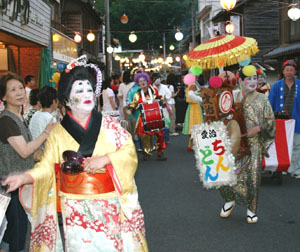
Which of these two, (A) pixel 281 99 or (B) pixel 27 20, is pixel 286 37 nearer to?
(B) pixel 27 20

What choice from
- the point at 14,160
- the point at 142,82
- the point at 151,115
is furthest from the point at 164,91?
the point at 14,160

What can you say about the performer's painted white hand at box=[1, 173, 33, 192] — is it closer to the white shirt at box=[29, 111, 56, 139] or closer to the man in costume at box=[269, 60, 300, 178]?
the white shirt at box=[29, 111, 56, 139]

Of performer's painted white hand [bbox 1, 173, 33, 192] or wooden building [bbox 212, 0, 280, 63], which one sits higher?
wooden building [bbox 212, 0, 280, 63]

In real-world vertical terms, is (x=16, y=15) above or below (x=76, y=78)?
above

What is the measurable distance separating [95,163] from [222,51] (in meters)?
2.55

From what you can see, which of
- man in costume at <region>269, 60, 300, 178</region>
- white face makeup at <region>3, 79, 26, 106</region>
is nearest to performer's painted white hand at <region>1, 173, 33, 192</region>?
white face makeup at <region>3, 79, 26, 106</region>

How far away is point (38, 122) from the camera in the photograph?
4953mm

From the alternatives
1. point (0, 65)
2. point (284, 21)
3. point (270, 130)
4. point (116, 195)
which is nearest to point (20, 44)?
point (0, 65)

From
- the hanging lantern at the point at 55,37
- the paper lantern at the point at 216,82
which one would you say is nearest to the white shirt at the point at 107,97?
the hanging lantern at the point at 55,37

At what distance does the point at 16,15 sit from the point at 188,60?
6170 millimetres

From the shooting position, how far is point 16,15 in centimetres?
1008

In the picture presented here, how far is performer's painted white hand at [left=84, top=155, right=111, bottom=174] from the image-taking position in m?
3.04

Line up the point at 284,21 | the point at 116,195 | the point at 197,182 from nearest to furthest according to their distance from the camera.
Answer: the point at 116,195 → the point at 197,182 → the point at 284,21

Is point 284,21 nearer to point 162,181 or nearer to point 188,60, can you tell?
point 162,181
